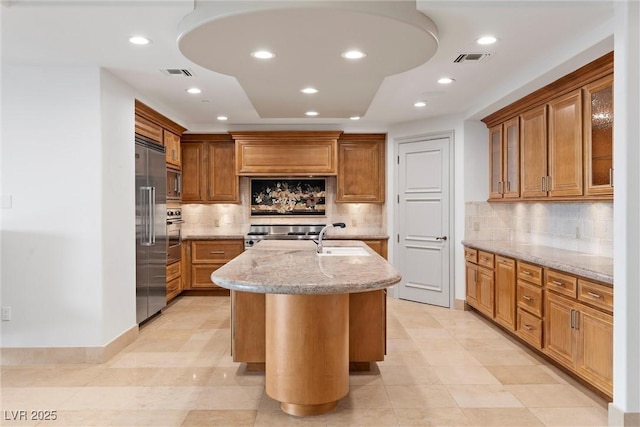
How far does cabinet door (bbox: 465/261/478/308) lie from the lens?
16.7 feet

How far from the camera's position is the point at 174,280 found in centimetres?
585

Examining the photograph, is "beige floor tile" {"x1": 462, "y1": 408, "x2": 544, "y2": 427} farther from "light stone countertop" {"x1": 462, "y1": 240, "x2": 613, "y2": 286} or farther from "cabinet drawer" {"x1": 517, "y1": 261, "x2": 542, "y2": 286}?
"cabinet drawer" {"x1": 517, "y1": 261, "x2": 542, "y2": 286}

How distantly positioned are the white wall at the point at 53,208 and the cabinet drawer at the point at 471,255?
3.87 metres

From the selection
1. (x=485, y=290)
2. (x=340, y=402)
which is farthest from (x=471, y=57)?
(x=340, y=402)

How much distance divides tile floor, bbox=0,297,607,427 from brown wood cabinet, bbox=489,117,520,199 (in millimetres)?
1619

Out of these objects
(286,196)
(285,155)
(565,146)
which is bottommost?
(286,196)

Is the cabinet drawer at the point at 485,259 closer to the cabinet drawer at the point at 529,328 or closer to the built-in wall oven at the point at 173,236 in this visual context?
the cabinet drawer at the point at 529,328

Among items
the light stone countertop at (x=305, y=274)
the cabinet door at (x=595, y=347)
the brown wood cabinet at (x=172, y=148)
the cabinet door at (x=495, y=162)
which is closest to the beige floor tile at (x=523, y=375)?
the cabinet door at (x=595, y=347)

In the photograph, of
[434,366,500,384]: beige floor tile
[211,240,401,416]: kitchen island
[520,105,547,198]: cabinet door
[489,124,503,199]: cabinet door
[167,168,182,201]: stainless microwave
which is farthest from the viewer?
[167,168,182,201]: stainless microwave

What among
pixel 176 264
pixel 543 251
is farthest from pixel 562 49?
pixel 176 264

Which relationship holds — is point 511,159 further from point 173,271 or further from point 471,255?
point 173,271

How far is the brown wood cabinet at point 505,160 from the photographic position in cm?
460

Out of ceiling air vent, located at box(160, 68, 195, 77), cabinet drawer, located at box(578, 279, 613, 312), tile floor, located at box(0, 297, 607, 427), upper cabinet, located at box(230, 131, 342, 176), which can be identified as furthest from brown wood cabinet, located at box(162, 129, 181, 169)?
cabinet drawer, located at box(578, 279, 613, 312)

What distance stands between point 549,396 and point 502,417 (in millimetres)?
537
